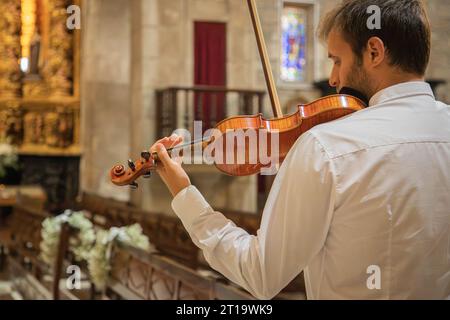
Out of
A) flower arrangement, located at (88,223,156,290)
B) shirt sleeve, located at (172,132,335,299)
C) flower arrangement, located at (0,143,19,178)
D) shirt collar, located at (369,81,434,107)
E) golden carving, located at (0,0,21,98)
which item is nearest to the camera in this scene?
shirt sleeve, located at (172,132,335,299)

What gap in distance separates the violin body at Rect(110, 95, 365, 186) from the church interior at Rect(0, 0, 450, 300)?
138cm

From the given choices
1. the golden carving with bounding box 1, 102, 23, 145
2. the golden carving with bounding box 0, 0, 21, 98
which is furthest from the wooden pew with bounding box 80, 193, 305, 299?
the golden carving with bounding box 0, 0, 21, 98

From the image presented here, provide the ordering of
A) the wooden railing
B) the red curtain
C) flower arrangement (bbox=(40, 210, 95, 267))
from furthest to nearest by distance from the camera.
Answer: the red curtain
the wooden railing
flower arrangement (bbox=(40, 210, 95, 267))

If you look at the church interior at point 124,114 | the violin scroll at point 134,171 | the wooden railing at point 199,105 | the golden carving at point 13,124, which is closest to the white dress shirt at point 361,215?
the violin scroll at point 134,171

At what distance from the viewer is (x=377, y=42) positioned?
147cm

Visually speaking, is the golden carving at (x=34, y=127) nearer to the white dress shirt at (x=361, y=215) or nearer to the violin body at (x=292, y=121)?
the violin body at (x=292, y=121)

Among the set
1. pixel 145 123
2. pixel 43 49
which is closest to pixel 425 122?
pixel 145 123

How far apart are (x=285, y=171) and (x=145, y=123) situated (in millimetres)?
9072

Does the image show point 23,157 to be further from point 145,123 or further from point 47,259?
point 47,259

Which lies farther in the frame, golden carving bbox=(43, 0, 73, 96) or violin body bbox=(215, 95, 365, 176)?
golden carving bbox=(43, 0, 73, 96)

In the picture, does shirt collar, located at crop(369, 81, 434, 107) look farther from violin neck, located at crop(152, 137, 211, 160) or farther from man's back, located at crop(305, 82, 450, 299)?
violin neck, located at crop(152, 137, 211, 160)

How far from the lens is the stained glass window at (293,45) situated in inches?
535

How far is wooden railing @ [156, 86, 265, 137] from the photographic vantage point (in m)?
10.1

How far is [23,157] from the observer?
45.1 ft
